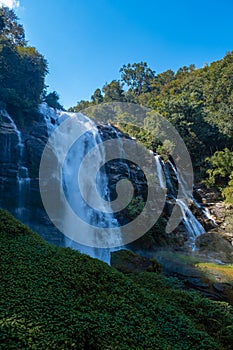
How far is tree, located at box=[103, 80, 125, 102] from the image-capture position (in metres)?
39.3

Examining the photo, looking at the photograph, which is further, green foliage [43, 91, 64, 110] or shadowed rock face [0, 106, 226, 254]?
green foliage [43, 91, 64, 110]

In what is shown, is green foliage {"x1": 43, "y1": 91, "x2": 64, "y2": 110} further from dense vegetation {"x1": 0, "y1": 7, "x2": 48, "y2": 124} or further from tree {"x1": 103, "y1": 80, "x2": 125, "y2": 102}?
tree {"x1": 103, "y1": 80, "x2": 125, "y2": 102}

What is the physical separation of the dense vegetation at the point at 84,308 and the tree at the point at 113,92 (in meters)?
35.6

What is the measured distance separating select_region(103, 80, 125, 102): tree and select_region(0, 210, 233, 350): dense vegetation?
117ft

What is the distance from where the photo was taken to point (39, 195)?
13391 mm

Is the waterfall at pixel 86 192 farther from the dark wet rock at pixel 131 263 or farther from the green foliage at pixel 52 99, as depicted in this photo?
the green foliage at pixel 52 99

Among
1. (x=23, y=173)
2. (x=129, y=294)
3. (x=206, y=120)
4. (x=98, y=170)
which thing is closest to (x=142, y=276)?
(x=129, y=294)

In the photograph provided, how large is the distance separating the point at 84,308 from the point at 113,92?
3855cm

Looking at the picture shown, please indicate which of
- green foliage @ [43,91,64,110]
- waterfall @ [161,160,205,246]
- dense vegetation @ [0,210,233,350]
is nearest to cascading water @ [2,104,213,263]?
waterfall @ [161,160,205,246]

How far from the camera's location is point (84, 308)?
4133 mm

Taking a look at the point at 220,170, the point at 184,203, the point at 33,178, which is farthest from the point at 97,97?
the point at 33,178

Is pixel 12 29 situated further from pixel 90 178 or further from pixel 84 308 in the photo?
pixel 84 308

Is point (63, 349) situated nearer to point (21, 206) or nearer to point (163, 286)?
point (163, 286)

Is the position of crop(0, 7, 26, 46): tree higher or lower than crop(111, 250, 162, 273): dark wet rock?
higher
